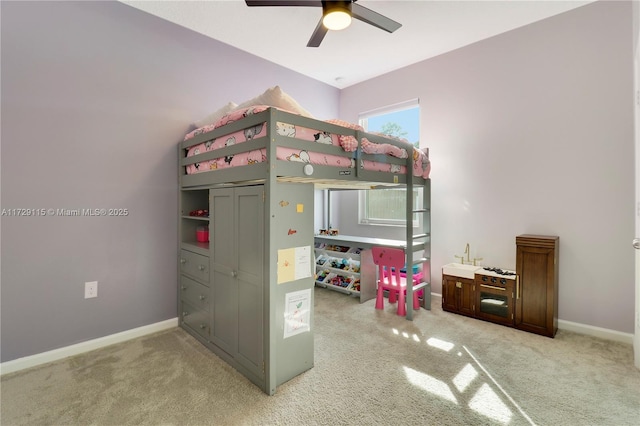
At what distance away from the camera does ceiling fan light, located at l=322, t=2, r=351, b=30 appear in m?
2.00

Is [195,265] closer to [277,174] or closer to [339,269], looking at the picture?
[277,174]

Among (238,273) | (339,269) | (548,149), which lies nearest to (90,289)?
(238,273)

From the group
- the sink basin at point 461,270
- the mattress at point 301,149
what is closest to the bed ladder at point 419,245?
the sink basin at point 461,270

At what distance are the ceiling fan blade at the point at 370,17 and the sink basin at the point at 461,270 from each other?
7.72 ft

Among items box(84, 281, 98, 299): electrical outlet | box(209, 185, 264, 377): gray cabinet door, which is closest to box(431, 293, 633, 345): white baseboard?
box(209, 185, 264, 377): gray cabinet door

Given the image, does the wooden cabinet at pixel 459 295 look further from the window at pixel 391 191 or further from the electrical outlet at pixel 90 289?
the electrical outlet at pixel 90 289

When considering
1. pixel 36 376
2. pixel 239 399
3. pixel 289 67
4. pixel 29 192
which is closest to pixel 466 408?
pixel 239 399

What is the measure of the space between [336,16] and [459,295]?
279 centimetres

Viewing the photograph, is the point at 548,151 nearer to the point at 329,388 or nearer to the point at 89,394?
the point at 329,388

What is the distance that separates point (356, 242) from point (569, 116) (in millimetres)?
2414

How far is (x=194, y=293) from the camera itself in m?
2.68

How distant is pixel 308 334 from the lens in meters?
2.11

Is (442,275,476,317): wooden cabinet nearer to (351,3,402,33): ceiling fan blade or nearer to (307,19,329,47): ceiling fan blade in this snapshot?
(351,3,402,33): ceiling fan blade

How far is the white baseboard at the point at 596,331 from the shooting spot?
254 centimetres
